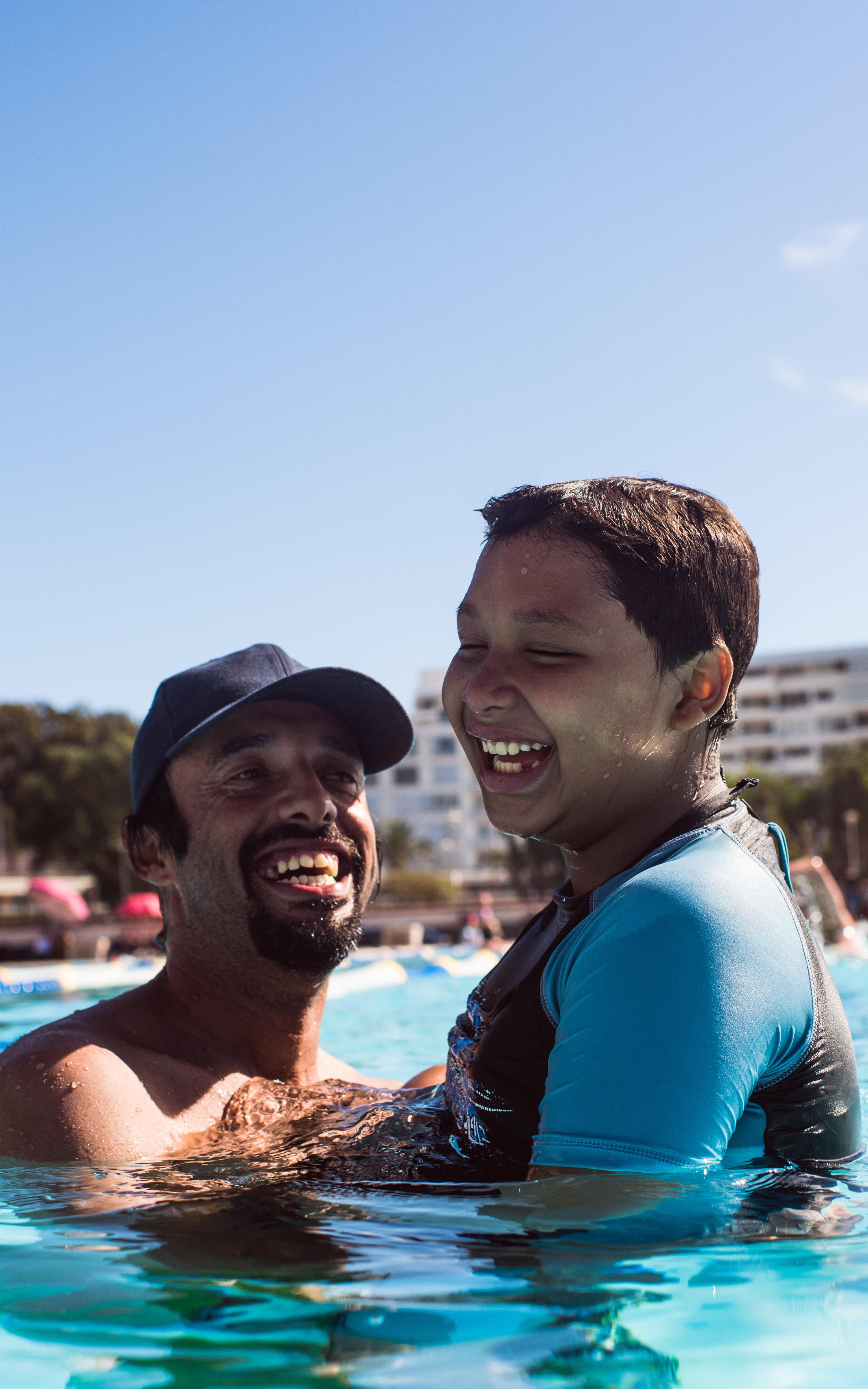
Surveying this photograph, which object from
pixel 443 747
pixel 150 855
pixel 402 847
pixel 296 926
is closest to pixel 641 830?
pixel 296 926

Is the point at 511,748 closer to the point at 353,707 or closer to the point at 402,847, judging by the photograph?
the point at 353,707

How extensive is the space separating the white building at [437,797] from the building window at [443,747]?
0.15 ft

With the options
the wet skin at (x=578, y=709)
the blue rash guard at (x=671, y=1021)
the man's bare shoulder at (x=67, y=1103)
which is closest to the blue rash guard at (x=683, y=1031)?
the blue rash guard at (x=671, y=1021)

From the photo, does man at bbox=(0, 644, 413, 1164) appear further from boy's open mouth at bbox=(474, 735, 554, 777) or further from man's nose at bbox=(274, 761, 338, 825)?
boy's open mouth at bbox=(474, 735, 554, 777)

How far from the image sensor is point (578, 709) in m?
2.15

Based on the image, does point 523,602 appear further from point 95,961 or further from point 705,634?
point 95,961

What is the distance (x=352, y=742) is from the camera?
414 cm

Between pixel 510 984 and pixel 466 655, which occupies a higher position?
pixel 466 655

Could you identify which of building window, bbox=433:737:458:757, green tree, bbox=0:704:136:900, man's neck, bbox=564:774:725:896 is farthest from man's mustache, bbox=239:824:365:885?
building window, bbox=433:737:458:757

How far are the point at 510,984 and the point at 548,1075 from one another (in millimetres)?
529

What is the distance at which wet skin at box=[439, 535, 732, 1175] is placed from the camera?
2156mm

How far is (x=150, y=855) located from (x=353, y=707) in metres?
0.85

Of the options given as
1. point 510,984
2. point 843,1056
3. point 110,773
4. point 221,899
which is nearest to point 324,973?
point 221,899

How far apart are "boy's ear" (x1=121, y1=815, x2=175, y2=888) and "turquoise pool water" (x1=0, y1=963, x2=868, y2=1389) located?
5.29 feet
